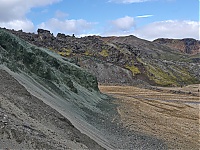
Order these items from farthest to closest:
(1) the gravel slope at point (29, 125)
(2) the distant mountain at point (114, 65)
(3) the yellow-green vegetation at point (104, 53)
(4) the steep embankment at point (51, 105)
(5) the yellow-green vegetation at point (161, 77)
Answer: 1. (3) the yellow-green vegetation at point (104, 53)
2. (5) the yellow-green vegetation at point (161, 77)
3. (2) the distant mountain at point (114, 65)
4. (4) the steep embankment at point (51, 105)
5. (1) the gravel slope at point (29, 125)

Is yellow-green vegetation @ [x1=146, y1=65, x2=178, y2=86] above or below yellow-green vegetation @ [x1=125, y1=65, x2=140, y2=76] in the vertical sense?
below

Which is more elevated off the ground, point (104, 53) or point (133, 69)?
point (104, 53)

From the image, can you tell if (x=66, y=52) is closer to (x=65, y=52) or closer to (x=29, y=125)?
(x=65, y=52)

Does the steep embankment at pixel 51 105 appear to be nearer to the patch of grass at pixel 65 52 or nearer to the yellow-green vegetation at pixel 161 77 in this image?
the patch of grass at pixel 65 52

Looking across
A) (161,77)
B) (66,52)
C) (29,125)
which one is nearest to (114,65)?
(66,52)

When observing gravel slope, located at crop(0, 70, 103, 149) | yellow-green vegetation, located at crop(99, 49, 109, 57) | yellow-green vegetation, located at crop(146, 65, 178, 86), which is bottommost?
yellow-green vegetation, located at crop(146, 65, 178, 86)

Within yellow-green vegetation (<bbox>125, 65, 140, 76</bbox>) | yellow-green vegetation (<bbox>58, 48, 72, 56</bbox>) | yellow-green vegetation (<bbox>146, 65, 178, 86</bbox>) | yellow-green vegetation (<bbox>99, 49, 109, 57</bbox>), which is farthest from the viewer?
yellow-green vegetation (<bbox>99, 49, 109, 57</bbox>)

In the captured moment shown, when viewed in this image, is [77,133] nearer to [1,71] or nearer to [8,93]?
[8,93]

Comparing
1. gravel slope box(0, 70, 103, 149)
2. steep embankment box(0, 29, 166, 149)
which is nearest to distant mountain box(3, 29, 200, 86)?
steep embankment box(0, 29, 166, 149)

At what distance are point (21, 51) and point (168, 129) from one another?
803 inches

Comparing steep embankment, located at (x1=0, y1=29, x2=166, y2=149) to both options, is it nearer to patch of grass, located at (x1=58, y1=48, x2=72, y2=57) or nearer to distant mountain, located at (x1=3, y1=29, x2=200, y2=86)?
distant mountain, located at (x1=3, y1=29, x2=200, y2=86)

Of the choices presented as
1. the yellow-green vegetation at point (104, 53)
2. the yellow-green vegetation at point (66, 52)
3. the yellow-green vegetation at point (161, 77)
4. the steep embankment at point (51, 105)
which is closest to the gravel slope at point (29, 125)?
the steep embankment at point (51, 105)

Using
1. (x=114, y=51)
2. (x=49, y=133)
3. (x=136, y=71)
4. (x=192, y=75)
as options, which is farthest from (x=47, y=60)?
(x=192, y=75)

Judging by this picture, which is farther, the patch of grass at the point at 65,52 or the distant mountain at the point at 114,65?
the patch of grass at the point at 65,52
